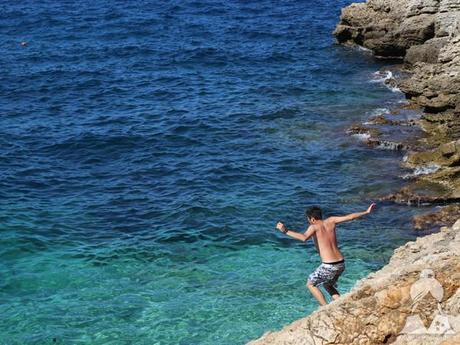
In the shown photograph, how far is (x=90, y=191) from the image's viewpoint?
31453 millimetres

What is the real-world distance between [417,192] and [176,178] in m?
10.1

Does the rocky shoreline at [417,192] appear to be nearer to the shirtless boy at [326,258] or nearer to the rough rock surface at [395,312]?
the rough rock surface at [395,312]

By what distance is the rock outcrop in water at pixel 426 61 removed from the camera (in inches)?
1145

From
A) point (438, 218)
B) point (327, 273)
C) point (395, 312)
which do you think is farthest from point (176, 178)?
point (395, 312)

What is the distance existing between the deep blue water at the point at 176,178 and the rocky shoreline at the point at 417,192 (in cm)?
126

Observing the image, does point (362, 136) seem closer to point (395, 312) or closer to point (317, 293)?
point (317, 293)

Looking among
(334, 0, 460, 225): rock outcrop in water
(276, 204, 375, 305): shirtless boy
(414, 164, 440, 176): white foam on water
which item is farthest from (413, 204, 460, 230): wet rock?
(276, 204, 375, 305): shirtless boy

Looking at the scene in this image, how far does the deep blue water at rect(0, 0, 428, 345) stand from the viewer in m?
22.4

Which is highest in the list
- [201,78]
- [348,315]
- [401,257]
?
[348,315]

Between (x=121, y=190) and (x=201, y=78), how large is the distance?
17528 millimetres

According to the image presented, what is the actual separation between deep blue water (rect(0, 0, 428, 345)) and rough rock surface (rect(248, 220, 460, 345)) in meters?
9.06

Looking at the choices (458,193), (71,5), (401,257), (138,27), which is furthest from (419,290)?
(71,5)

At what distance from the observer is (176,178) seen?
3272 centimetres

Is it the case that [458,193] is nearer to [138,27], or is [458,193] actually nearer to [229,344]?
[229,344]
